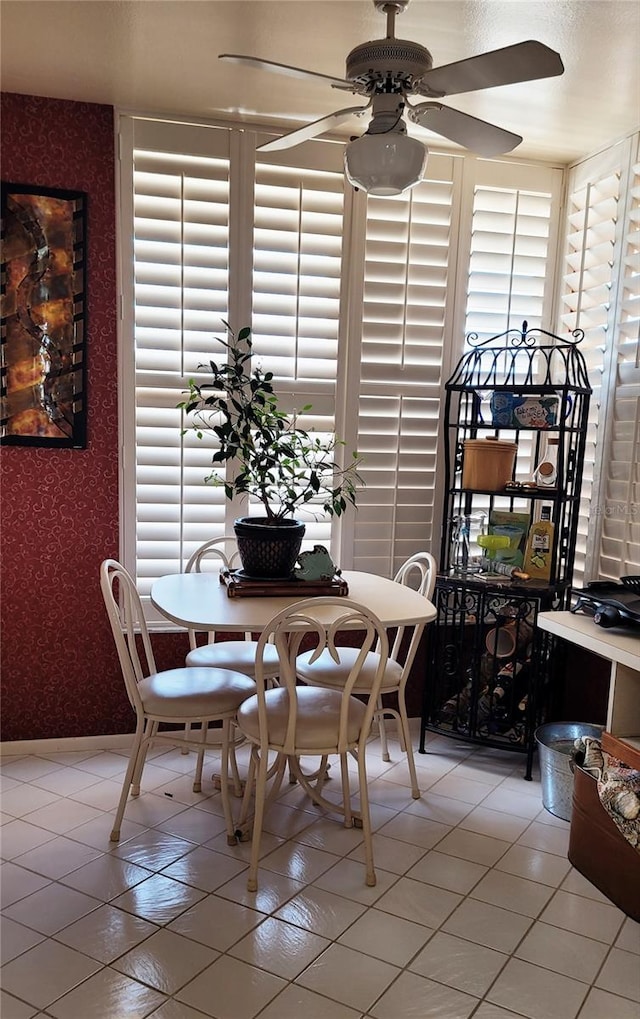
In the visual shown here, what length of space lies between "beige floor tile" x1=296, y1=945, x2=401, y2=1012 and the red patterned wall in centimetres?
150

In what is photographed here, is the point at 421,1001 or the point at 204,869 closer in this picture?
the point at 421,1001

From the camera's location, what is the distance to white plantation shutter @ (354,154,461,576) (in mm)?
3158

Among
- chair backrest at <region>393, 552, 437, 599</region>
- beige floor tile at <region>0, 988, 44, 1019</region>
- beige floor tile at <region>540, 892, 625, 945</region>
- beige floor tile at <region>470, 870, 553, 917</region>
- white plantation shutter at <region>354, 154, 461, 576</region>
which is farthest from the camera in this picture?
white plantation shutter at <region>354, 154, 461, 576</region>

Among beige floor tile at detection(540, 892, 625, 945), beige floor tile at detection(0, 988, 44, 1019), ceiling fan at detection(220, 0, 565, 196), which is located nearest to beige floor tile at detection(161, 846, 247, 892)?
beige floor tile at detection(0, 988, 44, 1019)

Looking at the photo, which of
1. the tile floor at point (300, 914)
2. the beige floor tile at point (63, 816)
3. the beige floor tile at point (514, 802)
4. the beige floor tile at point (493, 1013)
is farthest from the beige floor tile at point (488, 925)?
the beige floor tile at point (63, 816)

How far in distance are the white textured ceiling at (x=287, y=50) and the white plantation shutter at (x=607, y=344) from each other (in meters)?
0.24

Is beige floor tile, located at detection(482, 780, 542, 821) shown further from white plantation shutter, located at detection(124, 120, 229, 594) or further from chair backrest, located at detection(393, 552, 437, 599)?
white plantation shutter, located at detection(124, 120, 229, 594)

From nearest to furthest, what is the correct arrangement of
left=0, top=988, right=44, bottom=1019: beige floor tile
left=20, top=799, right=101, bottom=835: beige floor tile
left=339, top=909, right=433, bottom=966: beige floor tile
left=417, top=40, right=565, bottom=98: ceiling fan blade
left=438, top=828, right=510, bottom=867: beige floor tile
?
left=417, top=40, right=565, bottom=98: ceiling fan blade
left=0, top=988, right=44, bottom=1019: beige floor tile
left=339, top=909, right=433, bottom=966: beige floor tile
left=438, top=828, right=510, bottom=867: beige floor tile
left=20, top=799, right=101, bottom=835: beige floor tile

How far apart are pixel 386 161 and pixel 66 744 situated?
2.51 metres

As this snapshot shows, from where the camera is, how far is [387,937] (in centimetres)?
201

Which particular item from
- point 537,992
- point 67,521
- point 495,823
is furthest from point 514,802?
point 67,521

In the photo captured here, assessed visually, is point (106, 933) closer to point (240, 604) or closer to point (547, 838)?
point (240, 604)

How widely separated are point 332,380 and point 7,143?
Answer: 1508 mm

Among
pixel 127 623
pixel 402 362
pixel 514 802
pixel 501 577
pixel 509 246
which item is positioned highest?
pixel 509 246
